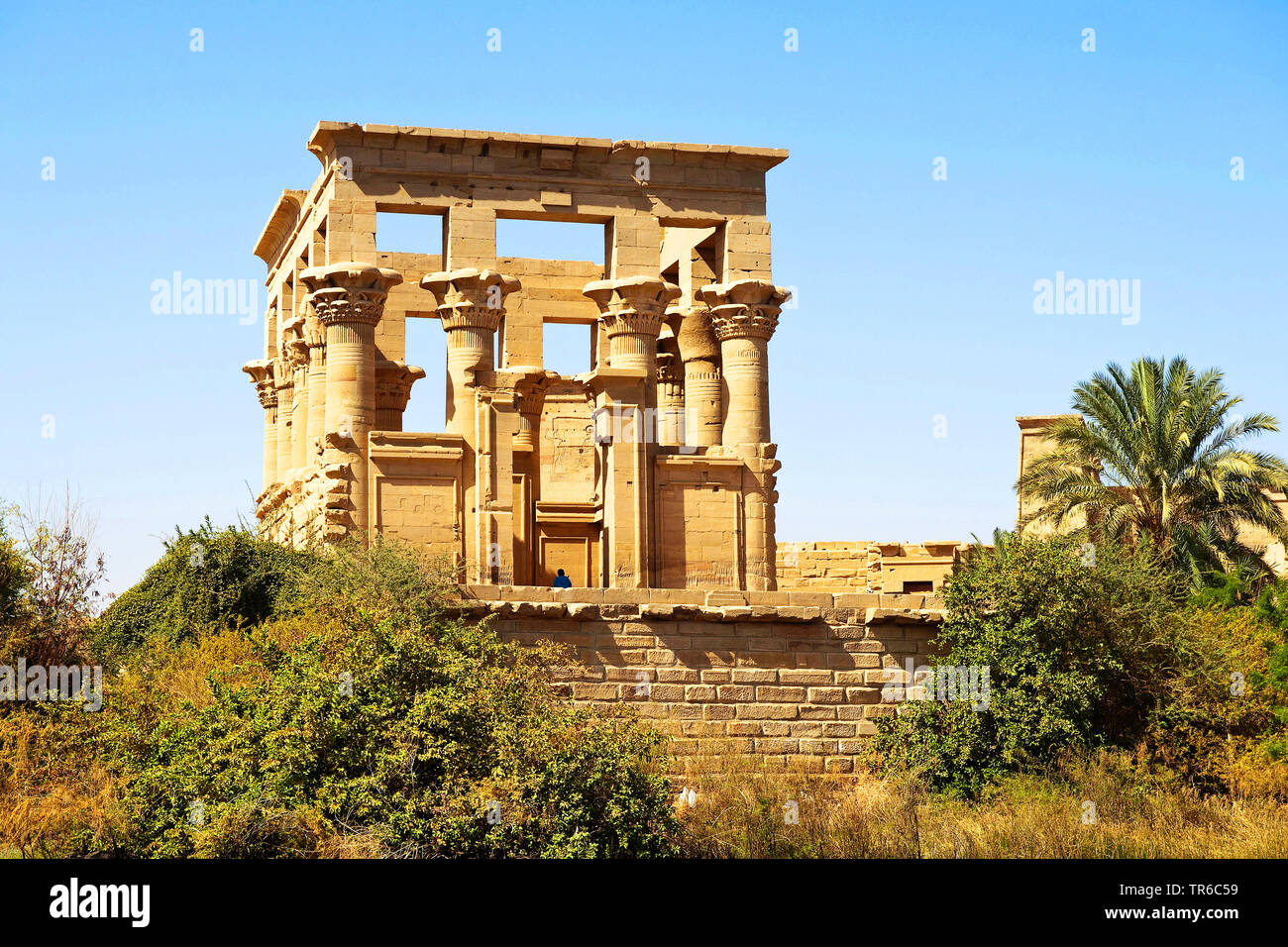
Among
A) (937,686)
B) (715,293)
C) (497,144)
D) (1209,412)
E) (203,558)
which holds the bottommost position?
(937,686)

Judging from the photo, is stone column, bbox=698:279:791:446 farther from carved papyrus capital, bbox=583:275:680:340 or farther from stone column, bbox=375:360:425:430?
stone column, bbox=375:360:425:430

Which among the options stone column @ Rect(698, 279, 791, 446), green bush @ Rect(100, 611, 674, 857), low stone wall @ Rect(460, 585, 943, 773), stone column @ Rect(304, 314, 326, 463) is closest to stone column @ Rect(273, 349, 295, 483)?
stone column @ Rect(304, 314, 326, 463)

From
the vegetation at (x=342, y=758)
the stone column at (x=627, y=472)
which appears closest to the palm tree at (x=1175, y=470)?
the stone column at (x=627, y=472)

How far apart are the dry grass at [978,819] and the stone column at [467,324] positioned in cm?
758

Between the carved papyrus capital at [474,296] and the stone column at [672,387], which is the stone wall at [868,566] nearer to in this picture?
the stone column at [672,387]

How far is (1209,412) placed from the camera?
30.4 metres

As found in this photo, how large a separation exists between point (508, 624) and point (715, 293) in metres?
8.53

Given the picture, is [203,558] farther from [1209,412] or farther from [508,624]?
[1209,412]

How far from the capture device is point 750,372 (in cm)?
2884

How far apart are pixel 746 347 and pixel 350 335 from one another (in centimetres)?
633

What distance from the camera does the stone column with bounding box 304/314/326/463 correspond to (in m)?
30.1
